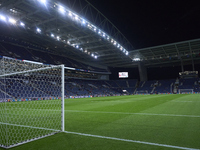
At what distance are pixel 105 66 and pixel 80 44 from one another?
26.8 meters

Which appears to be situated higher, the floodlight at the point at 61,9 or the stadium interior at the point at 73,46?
the floodlight at the point at 61,9

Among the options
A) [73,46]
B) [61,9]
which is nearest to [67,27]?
[61,9]

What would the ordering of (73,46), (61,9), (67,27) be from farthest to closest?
(73,46)
(67,27)
(61,9)

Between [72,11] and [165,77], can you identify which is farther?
[165,77]

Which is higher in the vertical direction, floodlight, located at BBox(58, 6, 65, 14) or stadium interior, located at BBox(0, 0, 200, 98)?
floodlight, located at BBox(58, 6, 65, 14)

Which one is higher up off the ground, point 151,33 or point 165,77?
point 151,33

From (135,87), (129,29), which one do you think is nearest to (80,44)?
(129,29)

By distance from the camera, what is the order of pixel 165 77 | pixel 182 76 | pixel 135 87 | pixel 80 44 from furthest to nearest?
pixel 165 77
pixel 135 87
pixel 182 76
pixel 80 44

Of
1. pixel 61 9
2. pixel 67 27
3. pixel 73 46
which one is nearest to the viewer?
pixel 61 9

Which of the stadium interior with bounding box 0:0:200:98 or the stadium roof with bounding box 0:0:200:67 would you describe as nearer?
the stadium roof with bounding box 0:0:200:67

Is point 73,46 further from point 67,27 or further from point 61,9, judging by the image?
point 61,9

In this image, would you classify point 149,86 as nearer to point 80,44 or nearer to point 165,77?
point 165,77

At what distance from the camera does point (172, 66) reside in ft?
195

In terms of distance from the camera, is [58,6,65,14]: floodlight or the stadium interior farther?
the stadium interior
